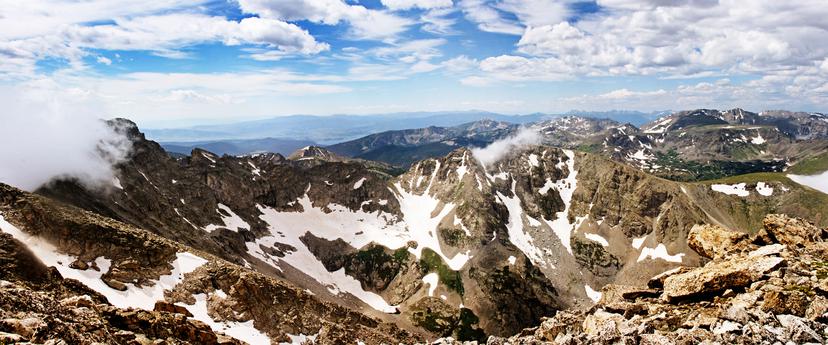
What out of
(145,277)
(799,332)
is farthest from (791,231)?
(145,277)

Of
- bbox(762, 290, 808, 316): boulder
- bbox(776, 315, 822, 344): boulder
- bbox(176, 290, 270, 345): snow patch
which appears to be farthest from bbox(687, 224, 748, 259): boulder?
bbox(176, 290, 270, 345): snow patch

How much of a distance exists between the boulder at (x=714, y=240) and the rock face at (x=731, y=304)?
0.16 meters

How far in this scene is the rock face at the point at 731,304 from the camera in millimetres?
28484

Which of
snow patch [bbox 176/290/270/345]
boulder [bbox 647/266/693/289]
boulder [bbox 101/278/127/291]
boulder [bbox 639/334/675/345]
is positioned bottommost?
snow patch [bbox 176/290/270/345]

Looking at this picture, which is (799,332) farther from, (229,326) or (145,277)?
(145,277)

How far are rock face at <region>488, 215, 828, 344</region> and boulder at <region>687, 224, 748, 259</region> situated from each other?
0.16m

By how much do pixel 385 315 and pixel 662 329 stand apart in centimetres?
16942

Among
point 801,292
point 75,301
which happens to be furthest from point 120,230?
point 801,292

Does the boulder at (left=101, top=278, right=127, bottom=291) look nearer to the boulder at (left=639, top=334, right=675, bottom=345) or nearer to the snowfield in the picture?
the snowfield

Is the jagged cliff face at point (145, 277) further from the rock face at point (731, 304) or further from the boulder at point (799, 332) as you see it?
the boulder at point (799, 332)

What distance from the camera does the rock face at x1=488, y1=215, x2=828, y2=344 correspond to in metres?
28.5

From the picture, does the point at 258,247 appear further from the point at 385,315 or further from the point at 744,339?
the point at 744,339

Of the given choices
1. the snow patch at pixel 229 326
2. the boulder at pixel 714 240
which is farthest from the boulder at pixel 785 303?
the snow patch at pixel 229 326

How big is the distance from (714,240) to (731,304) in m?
23.2
